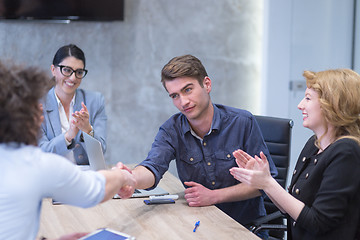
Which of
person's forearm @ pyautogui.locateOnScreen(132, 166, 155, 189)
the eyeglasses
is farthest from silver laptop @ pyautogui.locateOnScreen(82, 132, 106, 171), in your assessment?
the eyeglasses

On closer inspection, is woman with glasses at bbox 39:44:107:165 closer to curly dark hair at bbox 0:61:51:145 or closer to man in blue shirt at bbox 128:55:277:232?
man in blue shirt at bbox 128:55:277:232

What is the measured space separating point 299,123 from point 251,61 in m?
0.78

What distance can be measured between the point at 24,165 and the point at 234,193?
1276 millimetres

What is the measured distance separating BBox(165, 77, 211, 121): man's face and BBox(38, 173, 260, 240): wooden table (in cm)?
46

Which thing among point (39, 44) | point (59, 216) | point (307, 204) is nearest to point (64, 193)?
point (59, 216)

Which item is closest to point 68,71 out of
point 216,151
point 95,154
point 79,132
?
point 79,132

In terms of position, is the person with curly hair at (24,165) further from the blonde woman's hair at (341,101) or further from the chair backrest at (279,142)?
the chair backrest at (279,142)

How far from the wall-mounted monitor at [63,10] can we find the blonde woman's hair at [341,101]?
2663mm

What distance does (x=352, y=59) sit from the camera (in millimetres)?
4574

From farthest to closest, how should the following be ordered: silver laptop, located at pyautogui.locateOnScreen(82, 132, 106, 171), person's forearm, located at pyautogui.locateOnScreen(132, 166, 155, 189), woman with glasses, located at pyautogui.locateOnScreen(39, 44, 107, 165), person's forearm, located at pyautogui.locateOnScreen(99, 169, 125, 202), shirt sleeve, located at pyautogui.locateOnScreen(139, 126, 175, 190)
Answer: woman with glasses, located at pyautogui.locateOnScreen(39, 44, 107, 165) < shirt sleeve, located at pyautogui.locateOnScreen(139, 126, 175, 190) < person's forearm, located at pyautogui.locateOnScreen(132, 166, 155, 189) < silver laptop, located at pyautogui.locateOnScreen(82, 132, 106, 171) < person's forearm, located at pyautogui.locateOnScreen(99, 169, 125, 202)

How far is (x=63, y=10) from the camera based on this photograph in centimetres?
402

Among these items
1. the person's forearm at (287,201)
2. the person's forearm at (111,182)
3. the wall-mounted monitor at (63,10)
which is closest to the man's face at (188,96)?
the person's forearm at (287,201)

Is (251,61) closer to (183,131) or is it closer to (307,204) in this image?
(183,131)

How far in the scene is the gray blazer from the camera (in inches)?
110
